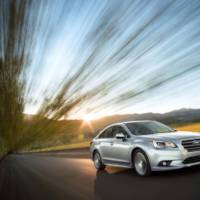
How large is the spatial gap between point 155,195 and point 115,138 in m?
5.02

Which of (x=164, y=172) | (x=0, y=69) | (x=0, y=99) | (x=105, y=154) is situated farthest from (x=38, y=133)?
(x=0, y=69)

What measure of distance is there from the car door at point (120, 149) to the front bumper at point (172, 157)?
1377mm

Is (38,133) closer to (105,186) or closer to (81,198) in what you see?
(105,186)

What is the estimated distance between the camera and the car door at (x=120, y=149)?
11555 mm

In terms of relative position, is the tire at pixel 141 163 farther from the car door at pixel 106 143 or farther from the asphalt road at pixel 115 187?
the car door at pixel 106 143

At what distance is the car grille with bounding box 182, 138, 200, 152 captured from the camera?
32.7 feet

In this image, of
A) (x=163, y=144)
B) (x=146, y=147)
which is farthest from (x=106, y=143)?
(x=163, y=144)

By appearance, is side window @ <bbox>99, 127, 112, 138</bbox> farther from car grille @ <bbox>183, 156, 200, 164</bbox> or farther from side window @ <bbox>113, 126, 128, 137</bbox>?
car grille @ <bbox>183, 156, 200, 164</bbox>

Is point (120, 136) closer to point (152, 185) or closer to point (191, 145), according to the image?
point (191, 145)

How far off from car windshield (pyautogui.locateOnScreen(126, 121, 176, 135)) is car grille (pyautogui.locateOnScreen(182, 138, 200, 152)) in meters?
1.84

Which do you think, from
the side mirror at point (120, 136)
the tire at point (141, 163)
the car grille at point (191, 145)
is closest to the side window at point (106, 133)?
the side mirror at point (120, 136)

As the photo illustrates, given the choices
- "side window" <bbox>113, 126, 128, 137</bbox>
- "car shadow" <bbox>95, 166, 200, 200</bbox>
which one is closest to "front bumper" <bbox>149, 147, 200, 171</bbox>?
"car shadow" <bbox>95, 166, 200, 200</bbox>

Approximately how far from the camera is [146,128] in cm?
1218

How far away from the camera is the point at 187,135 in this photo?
1044 cm
